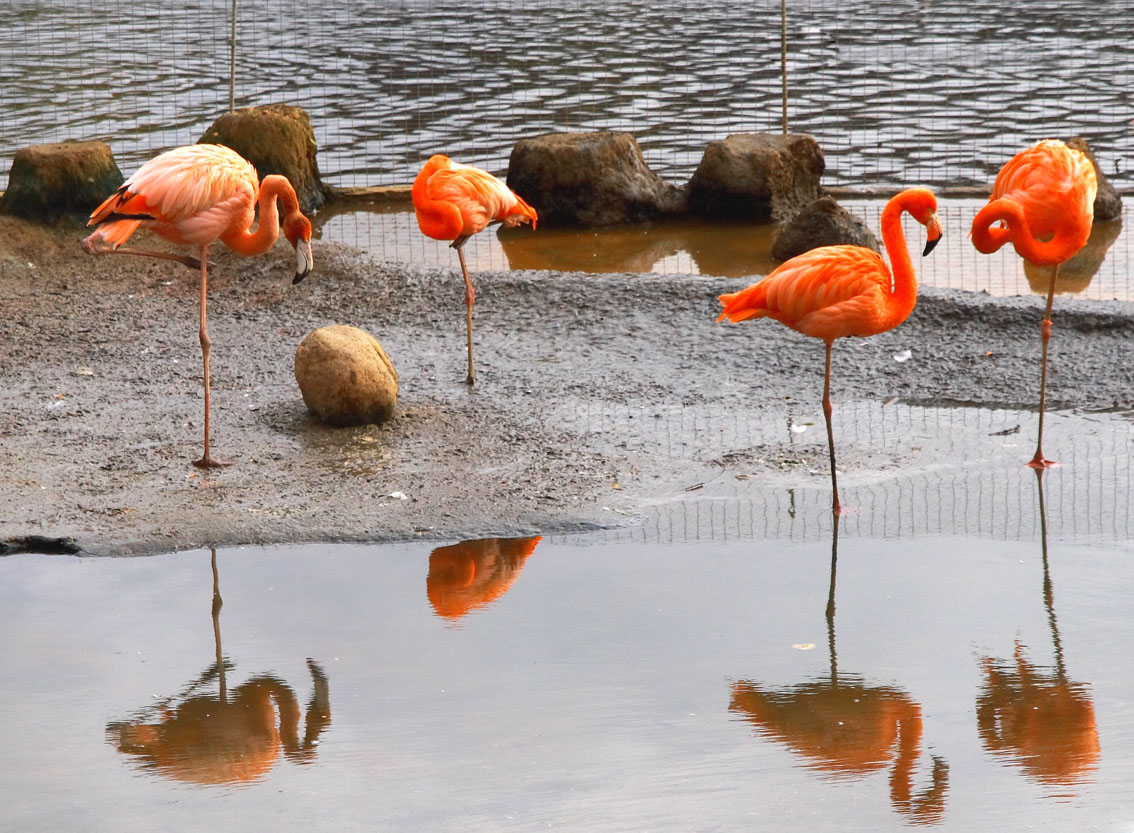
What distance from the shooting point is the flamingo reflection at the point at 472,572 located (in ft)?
14.4

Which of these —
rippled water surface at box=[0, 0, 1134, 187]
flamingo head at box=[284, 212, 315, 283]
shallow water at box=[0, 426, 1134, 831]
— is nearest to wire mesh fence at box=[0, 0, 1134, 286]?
rippled water surface at box=[0, 0, 1134, 187]

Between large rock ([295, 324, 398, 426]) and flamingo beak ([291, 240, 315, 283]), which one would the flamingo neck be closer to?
large rock ([295, 324, 398, 426])

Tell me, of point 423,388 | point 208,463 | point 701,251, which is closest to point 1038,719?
point 208,463

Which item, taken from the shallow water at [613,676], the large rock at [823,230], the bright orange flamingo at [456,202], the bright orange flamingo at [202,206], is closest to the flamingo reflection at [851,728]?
the shallow water at [613,676]

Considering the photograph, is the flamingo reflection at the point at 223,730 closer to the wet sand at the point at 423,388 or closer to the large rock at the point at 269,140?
the wet sand at the point at 423,388

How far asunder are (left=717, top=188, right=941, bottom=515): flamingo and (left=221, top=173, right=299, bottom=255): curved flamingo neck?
219cm

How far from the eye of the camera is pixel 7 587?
14.7 ft

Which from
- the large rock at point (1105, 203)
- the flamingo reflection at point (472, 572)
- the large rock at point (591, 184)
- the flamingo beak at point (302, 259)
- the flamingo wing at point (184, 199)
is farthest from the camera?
the large rock at point (591, 184)

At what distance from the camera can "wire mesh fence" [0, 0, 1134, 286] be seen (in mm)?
11648

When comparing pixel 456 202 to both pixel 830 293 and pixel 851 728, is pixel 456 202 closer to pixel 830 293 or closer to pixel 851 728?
pixel 830 293

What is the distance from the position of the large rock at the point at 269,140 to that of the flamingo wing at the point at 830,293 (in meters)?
5.43

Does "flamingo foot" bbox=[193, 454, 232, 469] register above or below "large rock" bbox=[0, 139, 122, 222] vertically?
below

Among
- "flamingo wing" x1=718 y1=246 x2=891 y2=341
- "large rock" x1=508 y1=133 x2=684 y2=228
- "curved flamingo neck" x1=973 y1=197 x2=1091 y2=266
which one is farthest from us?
"large rock" x1=508 y1=133 x2=684 y2=228

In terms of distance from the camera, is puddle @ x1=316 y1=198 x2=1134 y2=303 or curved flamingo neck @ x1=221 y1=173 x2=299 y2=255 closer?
curved flamingo neck @ x1=221 y1=173 x2=299 y2=255
